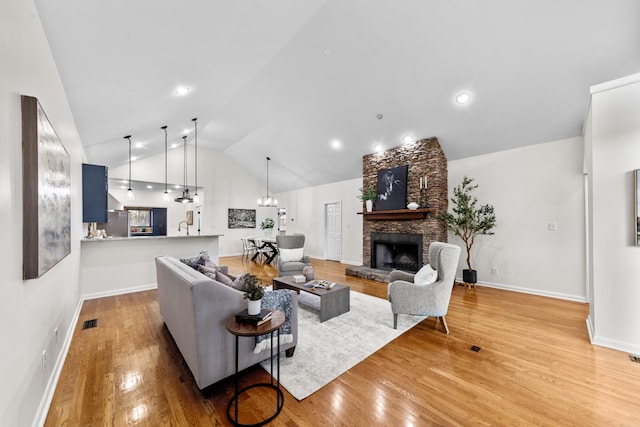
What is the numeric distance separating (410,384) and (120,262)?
5242 mm

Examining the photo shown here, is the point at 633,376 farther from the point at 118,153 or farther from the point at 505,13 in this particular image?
the point at 118,153

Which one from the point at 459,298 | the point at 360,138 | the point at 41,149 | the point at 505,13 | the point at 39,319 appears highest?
the point at 505,13

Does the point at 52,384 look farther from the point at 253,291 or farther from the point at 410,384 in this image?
the point at 410,384

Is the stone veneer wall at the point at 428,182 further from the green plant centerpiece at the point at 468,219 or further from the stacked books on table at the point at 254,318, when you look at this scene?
the stacked books on table at the point at 254,318

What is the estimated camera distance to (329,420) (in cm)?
177

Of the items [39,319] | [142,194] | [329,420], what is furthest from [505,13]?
[142,194]

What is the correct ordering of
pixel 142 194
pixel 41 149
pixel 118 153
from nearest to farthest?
pixel 41 149, pixel 118 153, pixel 142 194

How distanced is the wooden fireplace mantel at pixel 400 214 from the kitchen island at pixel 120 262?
4.51 metres

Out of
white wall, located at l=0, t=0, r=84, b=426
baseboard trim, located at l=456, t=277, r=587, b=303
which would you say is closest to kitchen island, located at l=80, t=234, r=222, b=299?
white wall, located at l=0, t=0, r=84, b=426

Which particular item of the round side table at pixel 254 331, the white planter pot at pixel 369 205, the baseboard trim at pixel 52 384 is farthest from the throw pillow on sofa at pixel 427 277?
the baseboard trim at pixel 52 384

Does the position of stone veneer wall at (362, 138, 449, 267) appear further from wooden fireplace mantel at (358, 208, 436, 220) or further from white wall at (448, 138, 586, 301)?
white wall at (448, 138, 586, 301)

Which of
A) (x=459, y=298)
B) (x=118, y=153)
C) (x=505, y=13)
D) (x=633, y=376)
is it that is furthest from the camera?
(x=118, y=153)

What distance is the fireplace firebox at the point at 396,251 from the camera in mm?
5738

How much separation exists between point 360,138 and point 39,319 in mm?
5840
